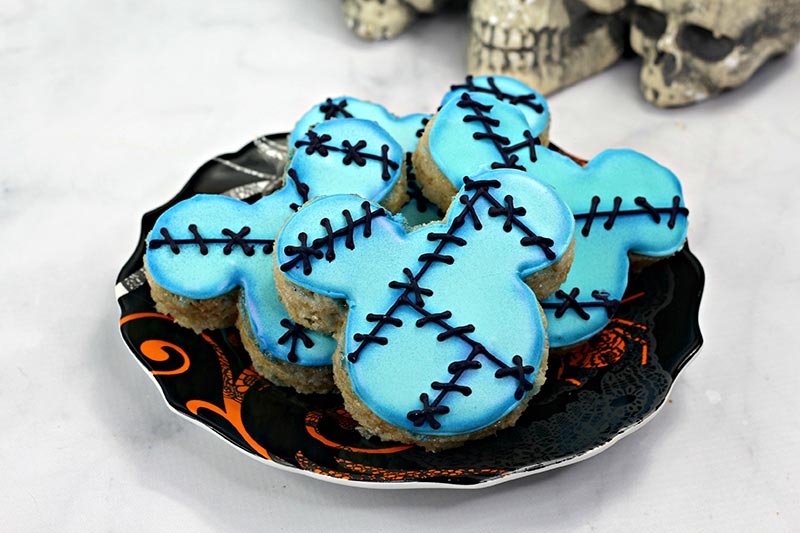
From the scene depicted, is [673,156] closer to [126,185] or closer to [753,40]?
[753,40]

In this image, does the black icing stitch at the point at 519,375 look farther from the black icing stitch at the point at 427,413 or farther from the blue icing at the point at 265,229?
the blue icing at the point at 265,229

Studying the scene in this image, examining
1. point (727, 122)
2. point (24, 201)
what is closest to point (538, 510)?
point (727, 122)

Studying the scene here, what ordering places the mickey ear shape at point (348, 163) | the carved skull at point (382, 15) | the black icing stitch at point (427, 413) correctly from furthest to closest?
the carved skull at point (382, 15)
the mickey ear shape at point (348, 163)
the black icing stitch at point (427, 413)

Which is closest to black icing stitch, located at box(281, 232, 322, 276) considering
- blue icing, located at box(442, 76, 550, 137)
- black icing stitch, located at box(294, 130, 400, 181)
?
black icing stitch, located at box(294, 130, 400, 181)

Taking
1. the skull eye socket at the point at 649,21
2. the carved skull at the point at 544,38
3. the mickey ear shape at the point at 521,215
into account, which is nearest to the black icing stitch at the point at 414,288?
the mickey ear shape at the point at 521,215

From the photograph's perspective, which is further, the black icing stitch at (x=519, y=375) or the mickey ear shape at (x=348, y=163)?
the mickey ear shape at (x=348, y=163)

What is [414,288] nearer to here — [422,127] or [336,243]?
[336,243]
